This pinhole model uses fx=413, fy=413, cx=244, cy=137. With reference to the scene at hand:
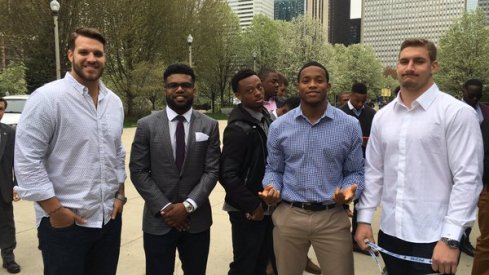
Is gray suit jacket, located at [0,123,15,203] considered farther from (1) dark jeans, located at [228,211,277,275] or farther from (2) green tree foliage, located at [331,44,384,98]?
(2) green tree foliage, located at [331,44,384,98]

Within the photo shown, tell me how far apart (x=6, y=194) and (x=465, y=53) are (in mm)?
48097

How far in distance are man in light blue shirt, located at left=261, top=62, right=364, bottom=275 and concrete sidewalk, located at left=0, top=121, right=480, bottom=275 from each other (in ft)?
6.25

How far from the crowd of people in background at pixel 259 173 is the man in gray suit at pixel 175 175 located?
1 centimetres

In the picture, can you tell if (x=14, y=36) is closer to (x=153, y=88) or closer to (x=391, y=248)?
(x=153, y=88)

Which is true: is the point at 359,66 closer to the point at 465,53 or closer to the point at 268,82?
the point at 465,53

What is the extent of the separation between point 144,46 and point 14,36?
8624 millimetres

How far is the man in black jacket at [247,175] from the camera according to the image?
3.34 m

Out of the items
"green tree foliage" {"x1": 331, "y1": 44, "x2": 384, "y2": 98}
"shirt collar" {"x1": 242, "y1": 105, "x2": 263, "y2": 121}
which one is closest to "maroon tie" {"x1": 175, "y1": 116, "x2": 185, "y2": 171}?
"shirt collar" {"x1": 242, "y1": 105, "x2": 263, "y2": 121}

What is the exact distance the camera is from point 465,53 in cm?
4388

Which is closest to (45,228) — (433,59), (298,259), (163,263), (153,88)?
(163,263)

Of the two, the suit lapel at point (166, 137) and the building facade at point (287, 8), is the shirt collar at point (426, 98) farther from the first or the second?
the building facade at point (287, 8)

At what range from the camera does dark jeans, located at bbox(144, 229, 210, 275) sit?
129 inches

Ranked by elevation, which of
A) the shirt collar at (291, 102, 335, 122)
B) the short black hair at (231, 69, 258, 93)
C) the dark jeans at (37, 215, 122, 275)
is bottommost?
the dark jeans at (37, 215, 122, 275)

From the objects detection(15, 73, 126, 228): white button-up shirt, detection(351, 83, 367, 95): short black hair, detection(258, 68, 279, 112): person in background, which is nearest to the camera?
detection(15, 73, 126, 228): white button-up shirt
